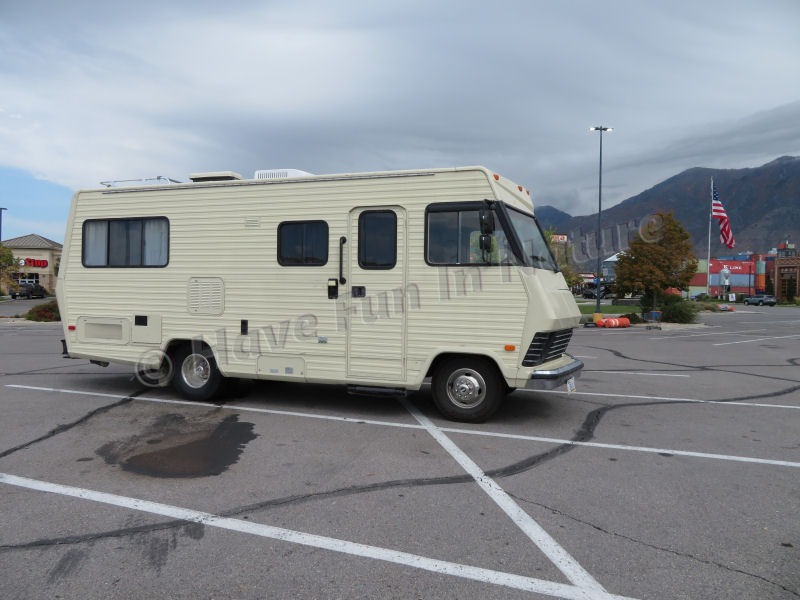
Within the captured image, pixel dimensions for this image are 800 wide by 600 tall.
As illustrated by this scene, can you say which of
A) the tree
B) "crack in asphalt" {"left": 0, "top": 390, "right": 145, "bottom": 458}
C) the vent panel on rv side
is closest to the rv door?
the vent panel on rv side

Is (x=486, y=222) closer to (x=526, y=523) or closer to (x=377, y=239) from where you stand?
(x=377, y=239)

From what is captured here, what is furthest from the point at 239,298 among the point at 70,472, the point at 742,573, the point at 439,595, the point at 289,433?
the point at 742,573

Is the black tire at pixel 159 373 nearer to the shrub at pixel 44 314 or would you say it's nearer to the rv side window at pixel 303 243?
the rv side window at pixel 303 243

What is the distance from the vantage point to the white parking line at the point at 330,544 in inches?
117

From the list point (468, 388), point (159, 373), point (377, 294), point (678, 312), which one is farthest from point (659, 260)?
point (159, 373)

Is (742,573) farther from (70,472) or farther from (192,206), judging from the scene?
(192,206)

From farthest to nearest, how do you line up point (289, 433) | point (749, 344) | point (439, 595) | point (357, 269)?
point (749, 344), point (357, 269), point (289, 433), point (439, 595)

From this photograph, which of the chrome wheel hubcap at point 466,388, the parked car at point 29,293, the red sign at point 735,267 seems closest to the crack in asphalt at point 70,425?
the chrome wheel hubcap at point 466,388

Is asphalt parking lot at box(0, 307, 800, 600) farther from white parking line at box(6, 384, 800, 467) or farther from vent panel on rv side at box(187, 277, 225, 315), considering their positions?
vent panel on rv side at box(187, 277, 225, 315)

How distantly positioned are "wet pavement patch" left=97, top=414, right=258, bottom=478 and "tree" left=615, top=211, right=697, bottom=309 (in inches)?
883

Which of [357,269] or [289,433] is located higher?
[357,269]

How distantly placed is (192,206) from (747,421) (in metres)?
7.69

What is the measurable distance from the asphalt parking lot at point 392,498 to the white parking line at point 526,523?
0.07 ft

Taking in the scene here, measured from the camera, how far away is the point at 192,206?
24.3 ft
